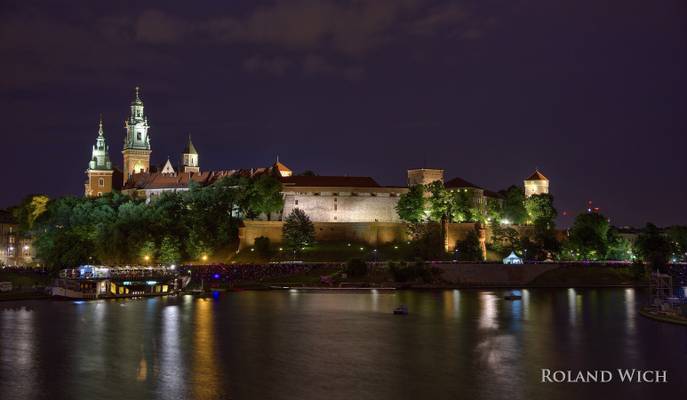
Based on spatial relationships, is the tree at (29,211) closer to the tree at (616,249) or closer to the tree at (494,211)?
the tree at (494,211)

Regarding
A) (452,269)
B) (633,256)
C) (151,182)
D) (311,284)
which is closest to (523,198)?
(633,256)

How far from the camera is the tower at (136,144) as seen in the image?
8662 cm

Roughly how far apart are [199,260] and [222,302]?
1562 centimetres

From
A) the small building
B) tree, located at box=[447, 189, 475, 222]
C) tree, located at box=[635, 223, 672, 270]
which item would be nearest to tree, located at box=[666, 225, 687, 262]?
tree, located at box=[635, 223, 672, 270]

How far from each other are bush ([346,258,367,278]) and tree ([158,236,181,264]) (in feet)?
40.9

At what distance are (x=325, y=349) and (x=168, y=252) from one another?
33.5 meters

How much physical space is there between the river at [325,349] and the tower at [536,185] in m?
40.2

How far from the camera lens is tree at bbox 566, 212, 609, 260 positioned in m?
71.1

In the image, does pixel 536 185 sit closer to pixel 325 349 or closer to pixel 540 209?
pixel 540 209

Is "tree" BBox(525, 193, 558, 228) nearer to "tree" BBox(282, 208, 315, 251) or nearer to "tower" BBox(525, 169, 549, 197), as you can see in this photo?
"tower" BBox(525, 169, 549, 197)

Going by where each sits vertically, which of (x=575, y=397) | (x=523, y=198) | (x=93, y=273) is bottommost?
(x=575, y=397)

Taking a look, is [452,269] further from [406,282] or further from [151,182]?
[151,182]

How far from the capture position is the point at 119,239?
62.6 meters

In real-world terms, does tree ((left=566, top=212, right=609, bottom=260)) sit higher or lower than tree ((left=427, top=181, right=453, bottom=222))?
lower
